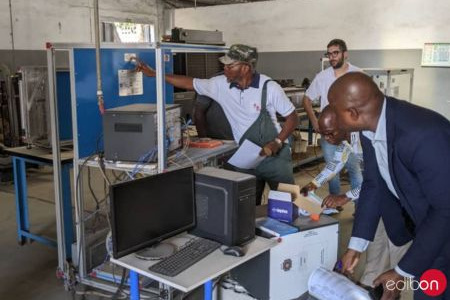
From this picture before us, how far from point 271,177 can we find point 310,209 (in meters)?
0.55

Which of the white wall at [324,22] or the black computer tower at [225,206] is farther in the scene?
the white wall at [324,22]

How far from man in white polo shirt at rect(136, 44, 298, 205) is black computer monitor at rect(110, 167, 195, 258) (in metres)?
0.89

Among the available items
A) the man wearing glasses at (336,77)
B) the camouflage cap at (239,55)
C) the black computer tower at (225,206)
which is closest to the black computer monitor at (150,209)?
the black computer tower at (225,206)

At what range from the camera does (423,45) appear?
733 cm

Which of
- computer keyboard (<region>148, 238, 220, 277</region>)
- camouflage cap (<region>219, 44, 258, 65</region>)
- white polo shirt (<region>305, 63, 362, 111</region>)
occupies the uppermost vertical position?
camouflage cap (<region>219, 44, 258, 65</region>)

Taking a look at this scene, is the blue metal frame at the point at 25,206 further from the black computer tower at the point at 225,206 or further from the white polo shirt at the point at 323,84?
the white polo shirt at the point at 323,84

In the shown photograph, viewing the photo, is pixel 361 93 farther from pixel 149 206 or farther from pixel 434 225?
pixel 149 206

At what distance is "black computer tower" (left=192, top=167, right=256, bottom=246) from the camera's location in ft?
6.77

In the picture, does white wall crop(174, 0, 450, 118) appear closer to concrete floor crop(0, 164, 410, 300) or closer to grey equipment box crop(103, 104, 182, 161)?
concrete floor crop(0, 164, 410, 300)

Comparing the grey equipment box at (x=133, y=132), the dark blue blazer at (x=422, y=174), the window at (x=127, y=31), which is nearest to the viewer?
the dark blue blazer at (x=422, y=174)

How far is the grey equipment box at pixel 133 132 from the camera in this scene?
2423 mm

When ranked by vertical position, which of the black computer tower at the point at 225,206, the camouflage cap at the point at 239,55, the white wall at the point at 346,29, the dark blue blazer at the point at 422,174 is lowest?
the black computer tower at the point at 225,206

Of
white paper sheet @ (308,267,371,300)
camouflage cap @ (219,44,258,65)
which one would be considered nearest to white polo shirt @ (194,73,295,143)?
camouflage cap @ (219,44,258,65)

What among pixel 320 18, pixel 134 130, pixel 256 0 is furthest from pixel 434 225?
pixel 256 0
